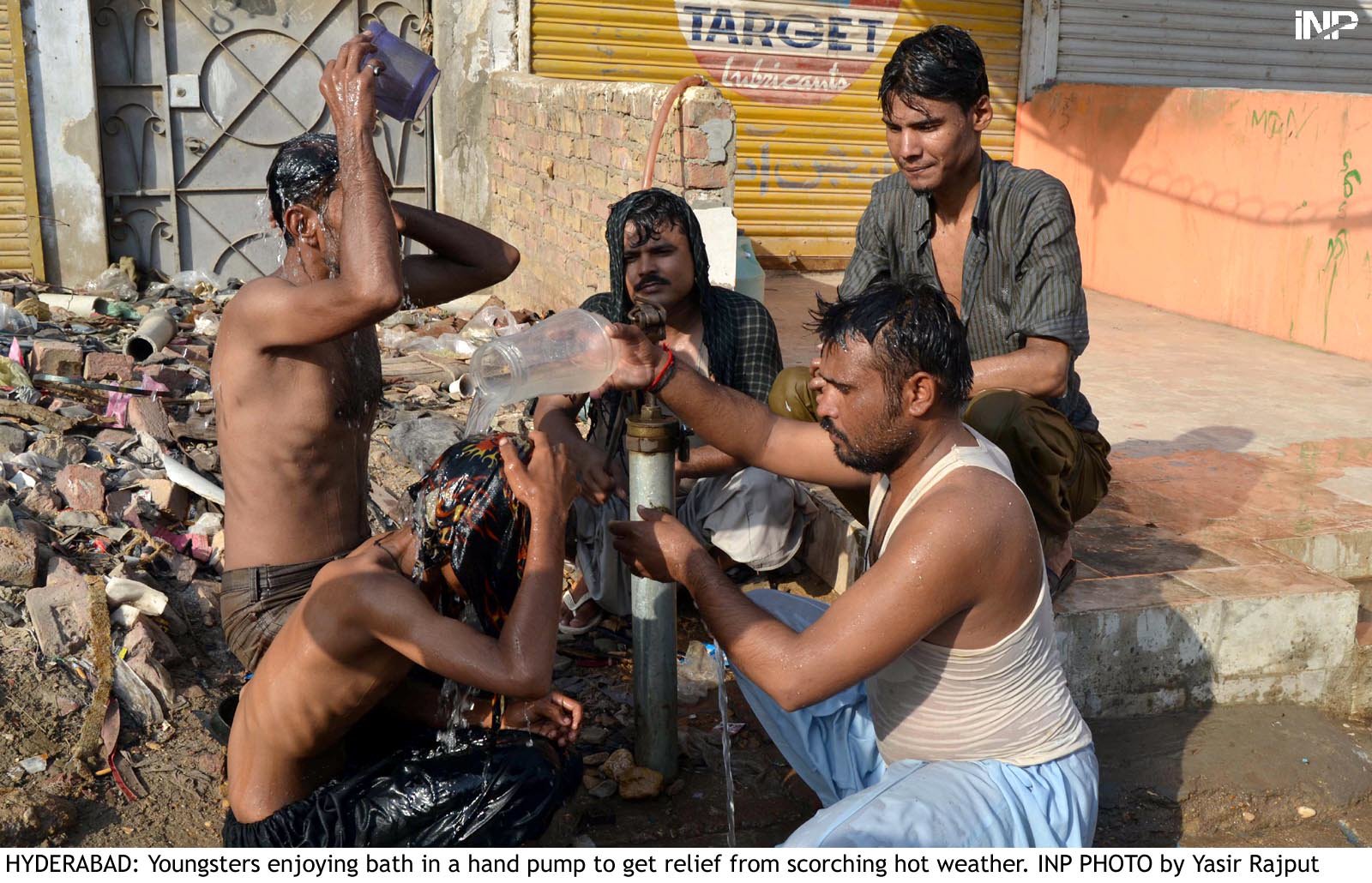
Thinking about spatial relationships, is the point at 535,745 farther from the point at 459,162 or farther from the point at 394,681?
the point at 459,162

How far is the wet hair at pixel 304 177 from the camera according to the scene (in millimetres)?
2932

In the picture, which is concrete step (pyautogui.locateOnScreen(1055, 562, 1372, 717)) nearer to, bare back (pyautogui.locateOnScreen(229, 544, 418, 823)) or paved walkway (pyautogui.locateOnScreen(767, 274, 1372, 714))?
paved walkway (pyautogui.locateOnScreen(767, 274, 1372, 714))

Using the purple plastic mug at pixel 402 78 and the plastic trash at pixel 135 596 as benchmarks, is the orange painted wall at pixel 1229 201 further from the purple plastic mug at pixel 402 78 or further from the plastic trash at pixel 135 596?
the plastic trash at pixel 135 596

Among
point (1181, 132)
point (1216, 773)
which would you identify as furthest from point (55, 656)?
point (1181, 132)

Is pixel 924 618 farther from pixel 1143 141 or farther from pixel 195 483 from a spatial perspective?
pixel 1143 141

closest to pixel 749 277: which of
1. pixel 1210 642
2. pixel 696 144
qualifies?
pixel 696 144

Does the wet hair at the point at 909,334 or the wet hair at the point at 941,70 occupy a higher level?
the wet hair at the point at 941,70

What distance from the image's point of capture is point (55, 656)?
141 inches

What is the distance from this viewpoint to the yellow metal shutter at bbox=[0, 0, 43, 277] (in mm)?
8695

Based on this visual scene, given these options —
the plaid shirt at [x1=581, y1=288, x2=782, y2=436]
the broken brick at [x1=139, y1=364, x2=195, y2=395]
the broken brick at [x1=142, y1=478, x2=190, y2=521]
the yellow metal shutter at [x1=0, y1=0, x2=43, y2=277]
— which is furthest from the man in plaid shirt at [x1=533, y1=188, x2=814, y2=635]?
the yellow metal shutter at [x1=0, y1=0, x2=43, y2=277]

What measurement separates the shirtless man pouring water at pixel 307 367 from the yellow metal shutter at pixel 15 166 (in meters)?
6.99

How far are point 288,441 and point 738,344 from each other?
1.53 metres

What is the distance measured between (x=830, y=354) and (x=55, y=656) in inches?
102

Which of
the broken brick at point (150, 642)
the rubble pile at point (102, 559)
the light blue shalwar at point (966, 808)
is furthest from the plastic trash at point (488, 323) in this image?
the light blue shalwar at point (966, 808)
